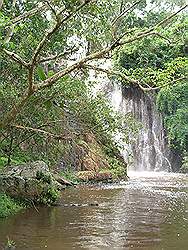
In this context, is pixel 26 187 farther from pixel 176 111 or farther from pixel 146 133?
pixel 176 111

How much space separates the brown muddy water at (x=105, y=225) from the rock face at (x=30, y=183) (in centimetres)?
39

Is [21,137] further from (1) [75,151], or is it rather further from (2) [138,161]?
(2) [138,161]

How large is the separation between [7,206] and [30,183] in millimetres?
1017

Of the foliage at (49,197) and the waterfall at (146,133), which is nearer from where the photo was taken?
the foliage at (49,197)

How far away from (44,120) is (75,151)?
10278 mm

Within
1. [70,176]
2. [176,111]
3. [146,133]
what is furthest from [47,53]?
[176,111]

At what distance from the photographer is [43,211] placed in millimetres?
11180

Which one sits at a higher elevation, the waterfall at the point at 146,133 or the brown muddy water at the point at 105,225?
the waterfall at the point at 146,133

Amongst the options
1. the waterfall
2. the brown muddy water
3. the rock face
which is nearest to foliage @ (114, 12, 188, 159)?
the waterfall

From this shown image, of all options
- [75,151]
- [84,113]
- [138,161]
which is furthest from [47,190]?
[138,161]

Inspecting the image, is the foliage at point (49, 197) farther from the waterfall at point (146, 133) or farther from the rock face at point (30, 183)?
the waterfall at point (146, 133)

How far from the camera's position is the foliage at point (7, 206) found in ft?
33.7

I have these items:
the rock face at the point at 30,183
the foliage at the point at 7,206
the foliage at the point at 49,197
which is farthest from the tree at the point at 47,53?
the foliage at the point at 7,206

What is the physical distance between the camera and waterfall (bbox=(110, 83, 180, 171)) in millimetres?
30266
